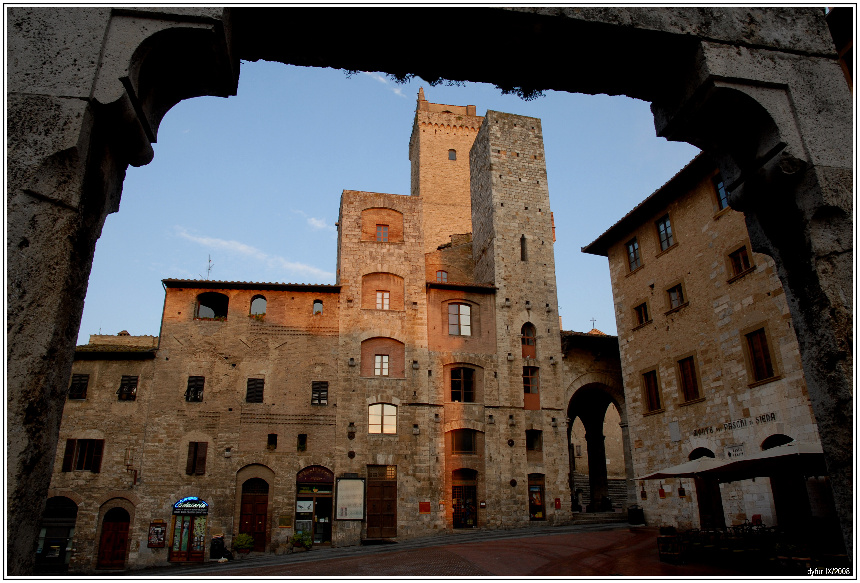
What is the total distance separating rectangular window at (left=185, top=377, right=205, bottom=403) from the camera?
1005 inches

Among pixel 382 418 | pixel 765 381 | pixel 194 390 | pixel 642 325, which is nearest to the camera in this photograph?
pixel 765 381

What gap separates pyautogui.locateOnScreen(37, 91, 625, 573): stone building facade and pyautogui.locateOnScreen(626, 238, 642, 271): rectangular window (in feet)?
21.0

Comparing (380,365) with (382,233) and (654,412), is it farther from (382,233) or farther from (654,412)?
(654,412)

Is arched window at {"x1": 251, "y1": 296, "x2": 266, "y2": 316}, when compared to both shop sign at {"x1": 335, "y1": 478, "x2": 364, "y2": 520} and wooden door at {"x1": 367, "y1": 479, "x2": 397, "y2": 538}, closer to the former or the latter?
shop sign at {"x1": 335, "y1": 478, "x2": 364, "y2": 520}

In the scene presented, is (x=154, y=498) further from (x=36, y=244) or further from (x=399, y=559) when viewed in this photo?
(x=36, y=244)

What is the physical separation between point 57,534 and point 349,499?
38.4 feet

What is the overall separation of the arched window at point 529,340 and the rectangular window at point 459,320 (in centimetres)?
293

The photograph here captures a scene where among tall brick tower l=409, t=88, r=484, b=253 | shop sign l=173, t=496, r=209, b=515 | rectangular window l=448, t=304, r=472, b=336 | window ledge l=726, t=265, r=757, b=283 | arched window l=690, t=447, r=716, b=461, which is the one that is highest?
tall brick tower l=409, t=88, r=484, b=253

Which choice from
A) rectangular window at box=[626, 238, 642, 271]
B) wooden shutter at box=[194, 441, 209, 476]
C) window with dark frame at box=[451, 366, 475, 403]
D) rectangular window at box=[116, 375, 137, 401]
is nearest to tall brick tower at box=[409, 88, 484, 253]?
window with dark frame at box=[451, 366, 475, 403]

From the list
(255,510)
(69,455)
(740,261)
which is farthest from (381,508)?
(740,261)

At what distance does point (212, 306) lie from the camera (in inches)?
1101

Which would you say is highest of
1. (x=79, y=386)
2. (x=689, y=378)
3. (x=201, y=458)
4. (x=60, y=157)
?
(x=79, y=386)

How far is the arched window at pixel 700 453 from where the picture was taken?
60.8 ft

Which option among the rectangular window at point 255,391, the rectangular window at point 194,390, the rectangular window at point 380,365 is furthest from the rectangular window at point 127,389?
the rectangular window at point 380,365
